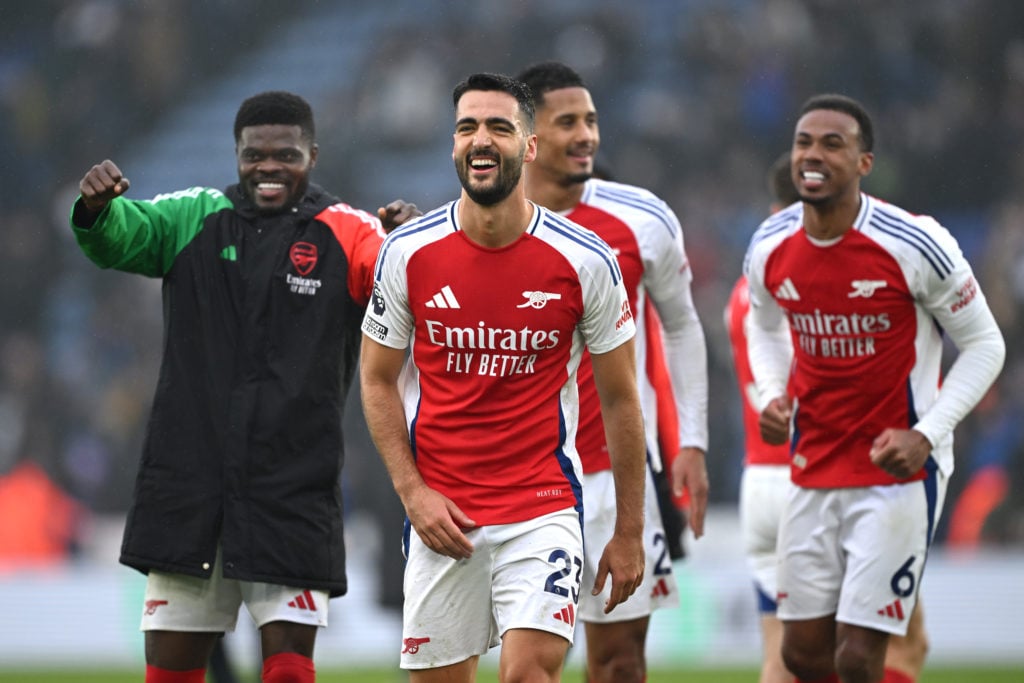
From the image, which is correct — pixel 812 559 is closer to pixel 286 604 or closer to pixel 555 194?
pixel 555 194

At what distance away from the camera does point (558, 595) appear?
5227 millimetres

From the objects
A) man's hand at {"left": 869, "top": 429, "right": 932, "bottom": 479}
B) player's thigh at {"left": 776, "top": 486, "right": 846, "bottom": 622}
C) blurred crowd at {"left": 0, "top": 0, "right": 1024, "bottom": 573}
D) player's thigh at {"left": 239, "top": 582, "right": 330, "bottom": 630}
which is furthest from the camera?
blurred crowd at {"left": 0, "top": 0, "right": 1024, "bottom": 573}

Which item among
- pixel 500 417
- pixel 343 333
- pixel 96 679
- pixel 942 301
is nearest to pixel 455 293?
pixel 500 417

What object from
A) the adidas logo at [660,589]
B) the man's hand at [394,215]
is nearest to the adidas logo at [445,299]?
the man's hand at [394,215]

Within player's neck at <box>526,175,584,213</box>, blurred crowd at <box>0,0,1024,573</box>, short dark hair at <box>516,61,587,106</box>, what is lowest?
player's neck at <box>526,175,584,213</box>

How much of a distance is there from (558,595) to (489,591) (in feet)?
0.90

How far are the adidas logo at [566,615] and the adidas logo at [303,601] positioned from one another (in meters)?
1.23

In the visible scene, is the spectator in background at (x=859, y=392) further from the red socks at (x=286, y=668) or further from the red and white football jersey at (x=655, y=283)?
the red socks at (x=286, y=668)

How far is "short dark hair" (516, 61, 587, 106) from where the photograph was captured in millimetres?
6906

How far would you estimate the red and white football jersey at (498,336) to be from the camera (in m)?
5.32

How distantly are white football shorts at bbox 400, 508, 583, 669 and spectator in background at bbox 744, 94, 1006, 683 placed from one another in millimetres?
1691

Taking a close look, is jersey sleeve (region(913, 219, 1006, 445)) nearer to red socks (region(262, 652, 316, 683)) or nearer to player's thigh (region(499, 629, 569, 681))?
player's thigh (region(499, 629, 569, 681))

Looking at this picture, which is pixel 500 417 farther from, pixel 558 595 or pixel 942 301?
pixel 942 301

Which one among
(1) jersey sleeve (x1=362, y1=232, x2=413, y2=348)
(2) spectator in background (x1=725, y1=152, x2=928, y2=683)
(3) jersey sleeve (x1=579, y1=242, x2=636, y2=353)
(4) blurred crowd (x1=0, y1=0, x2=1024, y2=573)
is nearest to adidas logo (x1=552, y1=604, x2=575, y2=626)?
(3) jersey sleeve (x1=579, y1=242, x2=636, y2=353)
